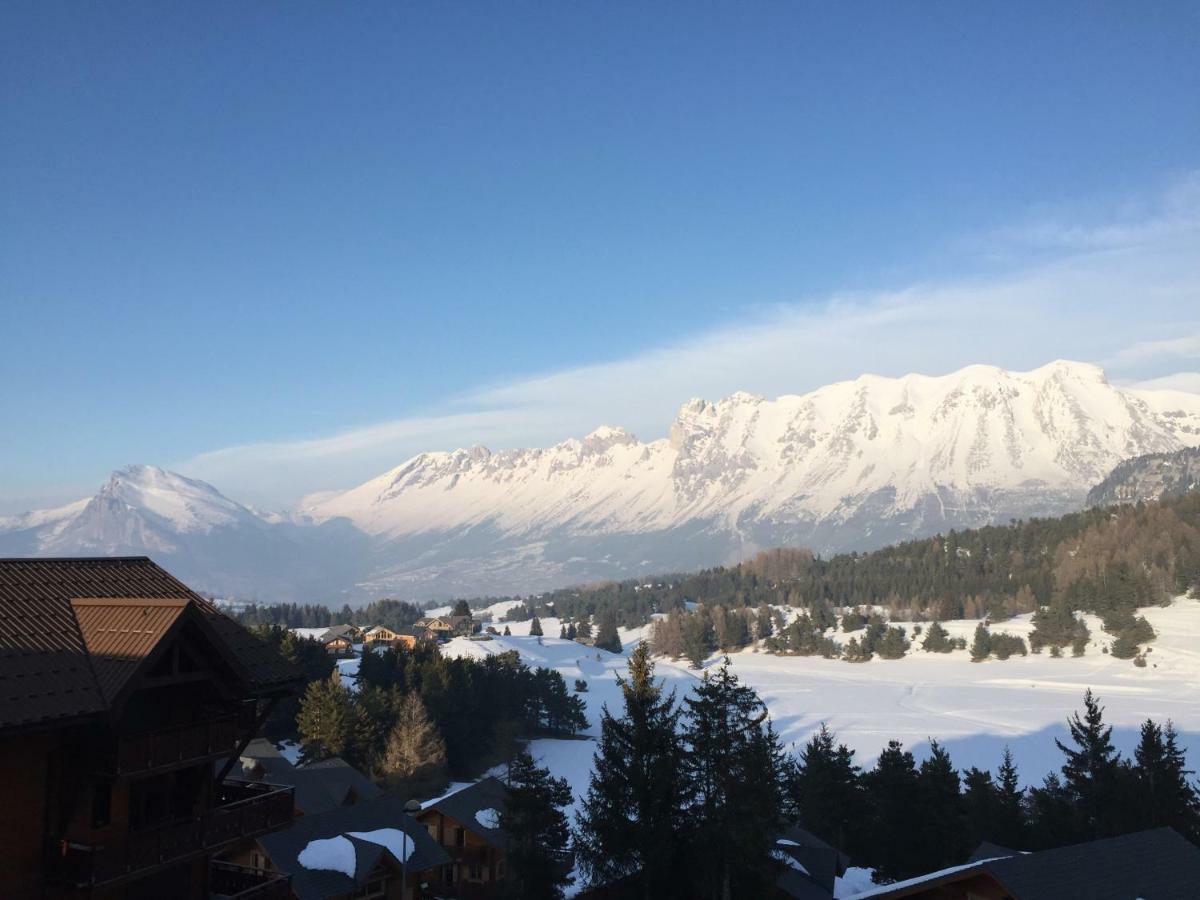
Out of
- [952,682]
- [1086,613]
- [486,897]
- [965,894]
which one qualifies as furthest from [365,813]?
[1086,613]

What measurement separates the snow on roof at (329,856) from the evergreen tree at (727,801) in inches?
476

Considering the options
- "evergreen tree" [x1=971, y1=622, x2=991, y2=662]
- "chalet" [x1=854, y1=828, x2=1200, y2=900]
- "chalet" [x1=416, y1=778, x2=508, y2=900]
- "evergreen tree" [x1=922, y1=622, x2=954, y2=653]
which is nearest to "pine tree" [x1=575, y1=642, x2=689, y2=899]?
"chalet" [x1=854, y1=828, x2=1200, y2=900]

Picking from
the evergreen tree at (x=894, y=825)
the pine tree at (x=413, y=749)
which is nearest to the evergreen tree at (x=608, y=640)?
the pine tree at (x=413, y=749)

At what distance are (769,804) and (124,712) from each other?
18.7m

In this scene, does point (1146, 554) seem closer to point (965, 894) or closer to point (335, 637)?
point (335, 637)

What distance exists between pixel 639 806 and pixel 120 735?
1460 cm

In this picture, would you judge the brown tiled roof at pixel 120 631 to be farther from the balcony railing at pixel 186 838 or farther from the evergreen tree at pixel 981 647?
the evergreen tree at pixel 981 647

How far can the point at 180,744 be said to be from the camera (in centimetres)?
1527

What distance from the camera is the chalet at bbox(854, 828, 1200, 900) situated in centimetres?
1808

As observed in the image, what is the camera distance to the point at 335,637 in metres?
130

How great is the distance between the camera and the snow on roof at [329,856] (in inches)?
1138

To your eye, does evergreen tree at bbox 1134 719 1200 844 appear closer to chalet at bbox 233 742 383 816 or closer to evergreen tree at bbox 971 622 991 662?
chalet at bbox 233 742 383 816

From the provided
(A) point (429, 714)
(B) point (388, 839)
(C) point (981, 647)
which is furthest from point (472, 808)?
(C) point (981, 647)

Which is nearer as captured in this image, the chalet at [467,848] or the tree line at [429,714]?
the chalet at [467,848]
